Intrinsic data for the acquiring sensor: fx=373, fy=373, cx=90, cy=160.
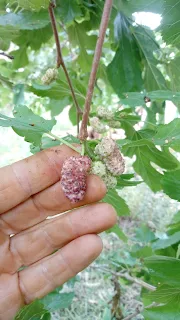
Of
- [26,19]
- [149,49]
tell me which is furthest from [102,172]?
[149,49]

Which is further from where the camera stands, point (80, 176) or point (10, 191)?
point (10, 191)

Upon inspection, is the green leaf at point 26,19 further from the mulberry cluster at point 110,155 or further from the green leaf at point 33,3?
the mulberry cluster at point 110,155

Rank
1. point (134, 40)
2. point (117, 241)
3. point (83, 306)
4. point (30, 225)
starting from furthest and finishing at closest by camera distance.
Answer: point (117, 241)
point (83, 306)
point (134, 40)
point (30, 225)

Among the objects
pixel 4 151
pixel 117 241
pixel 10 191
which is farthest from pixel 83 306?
pixel 4 151

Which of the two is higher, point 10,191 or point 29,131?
point 29,131

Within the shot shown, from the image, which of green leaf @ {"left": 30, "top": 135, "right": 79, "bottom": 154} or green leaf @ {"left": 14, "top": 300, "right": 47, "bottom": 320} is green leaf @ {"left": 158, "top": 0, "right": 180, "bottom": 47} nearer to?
green leaf @ {"left": 30, "top": 135, "right": 79, "bottom": 154}

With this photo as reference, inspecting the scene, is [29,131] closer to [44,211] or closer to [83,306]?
[44,211]
